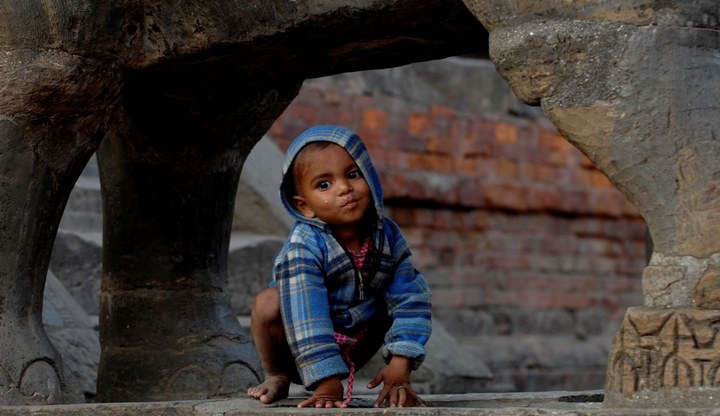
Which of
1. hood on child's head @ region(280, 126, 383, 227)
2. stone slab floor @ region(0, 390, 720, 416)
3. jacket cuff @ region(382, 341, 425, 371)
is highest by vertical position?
hood on child's head @ region(280, 126, 383, 227)

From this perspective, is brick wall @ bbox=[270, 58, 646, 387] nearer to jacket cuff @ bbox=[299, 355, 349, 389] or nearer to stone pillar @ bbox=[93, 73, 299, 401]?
stone pillar @ bbox=[93, 73, 299, 401]

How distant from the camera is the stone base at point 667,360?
275 cm

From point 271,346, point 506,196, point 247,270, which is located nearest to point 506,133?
point 506,196

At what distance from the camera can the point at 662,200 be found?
2.87 meters

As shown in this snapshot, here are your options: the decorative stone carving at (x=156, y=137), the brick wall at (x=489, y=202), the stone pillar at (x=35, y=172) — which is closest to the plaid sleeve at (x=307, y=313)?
the decorative stone carving at (x=156, y=137)

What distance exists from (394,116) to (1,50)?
486 centimetres

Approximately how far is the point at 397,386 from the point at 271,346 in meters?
0.33

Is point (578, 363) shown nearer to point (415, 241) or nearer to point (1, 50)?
point (415, 241)

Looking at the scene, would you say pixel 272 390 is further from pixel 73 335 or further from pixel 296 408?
pixel 73 335

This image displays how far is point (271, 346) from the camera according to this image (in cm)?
352

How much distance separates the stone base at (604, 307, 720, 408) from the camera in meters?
2.75

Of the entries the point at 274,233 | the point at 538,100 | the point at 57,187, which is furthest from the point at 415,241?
the point at 538,100

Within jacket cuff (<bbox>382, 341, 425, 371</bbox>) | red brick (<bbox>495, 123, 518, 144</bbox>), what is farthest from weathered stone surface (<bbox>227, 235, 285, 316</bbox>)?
red brick (<bbox>495, 123, 518, 144</bbox>)

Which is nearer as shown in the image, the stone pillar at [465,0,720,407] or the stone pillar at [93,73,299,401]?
the stone pillar at [465,0,720,407]
